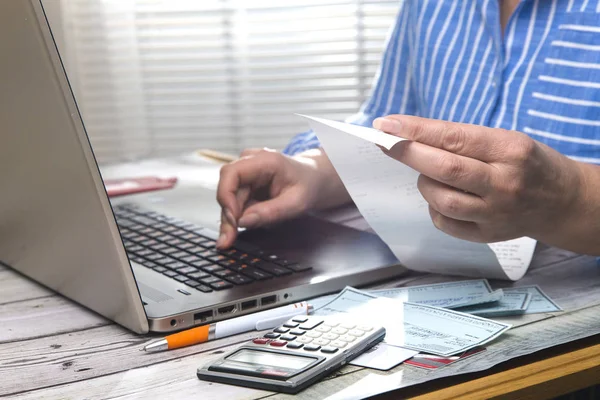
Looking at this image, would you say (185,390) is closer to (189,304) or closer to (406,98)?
(189,304)

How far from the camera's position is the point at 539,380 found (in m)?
0.65

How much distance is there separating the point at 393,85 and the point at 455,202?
779mm

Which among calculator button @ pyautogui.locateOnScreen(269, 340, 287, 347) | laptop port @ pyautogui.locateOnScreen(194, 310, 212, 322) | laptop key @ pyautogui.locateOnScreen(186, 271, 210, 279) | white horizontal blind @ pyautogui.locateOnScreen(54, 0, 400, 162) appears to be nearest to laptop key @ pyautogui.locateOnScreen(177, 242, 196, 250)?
laptop key @ pyautogui.locateOnScreen(186, 271, 210, 279)

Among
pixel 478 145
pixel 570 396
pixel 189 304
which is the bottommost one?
pixel 570 396

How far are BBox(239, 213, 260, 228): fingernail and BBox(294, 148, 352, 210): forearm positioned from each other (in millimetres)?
140

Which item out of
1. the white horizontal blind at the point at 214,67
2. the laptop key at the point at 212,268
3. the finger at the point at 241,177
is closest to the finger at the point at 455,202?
the laptop key at the point at 212,268

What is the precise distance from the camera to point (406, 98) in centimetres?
149

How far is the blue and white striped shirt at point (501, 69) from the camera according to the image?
1.10 meters

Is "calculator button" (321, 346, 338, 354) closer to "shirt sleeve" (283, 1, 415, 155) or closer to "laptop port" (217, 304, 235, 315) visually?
"laptop port" (217, 304, 235, 315)

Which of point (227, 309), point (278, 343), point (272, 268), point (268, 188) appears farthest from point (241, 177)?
point (278, 343)

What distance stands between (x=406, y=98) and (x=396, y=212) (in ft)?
2.22

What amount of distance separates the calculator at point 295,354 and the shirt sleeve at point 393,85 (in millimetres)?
782

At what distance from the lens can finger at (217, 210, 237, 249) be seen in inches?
37.4

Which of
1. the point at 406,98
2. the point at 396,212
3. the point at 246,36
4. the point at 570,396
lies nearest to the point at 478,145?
the point at 396,212
